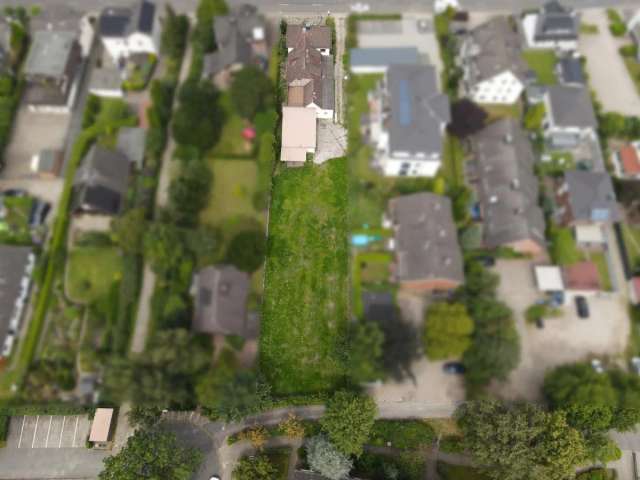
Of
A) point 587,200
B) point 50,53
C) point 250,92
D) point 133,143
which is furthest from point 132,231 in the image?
point 587,200

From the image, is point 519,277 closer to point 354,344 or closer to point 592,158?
point 592,158

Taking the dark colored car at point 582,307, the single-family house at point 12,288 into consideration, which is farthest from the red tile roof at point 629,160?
the single-family house at point 12,288

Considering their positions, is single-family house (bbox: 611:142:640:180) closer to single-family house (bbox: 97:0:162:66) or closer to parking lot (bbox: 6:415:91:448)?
single-family house (bbox: 97:0:162:66)

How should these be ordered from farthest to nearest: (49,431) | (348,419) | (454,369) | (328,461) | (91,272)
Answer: (91,272), (454,369), (49,431), (328,461), (348,419)

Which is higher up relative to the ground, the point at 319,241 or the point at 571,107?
the point at 571,107

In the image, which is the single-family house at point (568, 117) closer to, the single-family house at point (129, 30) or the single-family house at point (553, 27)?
the single-family house at point (553, 27)

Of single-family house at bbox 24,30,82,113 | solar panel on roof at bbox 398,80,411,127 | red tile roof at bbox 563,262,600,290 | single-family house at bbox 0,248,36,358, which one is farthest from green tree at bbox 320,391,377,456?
single-family house at bbox 24,30,82,113

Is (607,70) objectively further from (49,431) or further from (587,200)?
(49,431)
